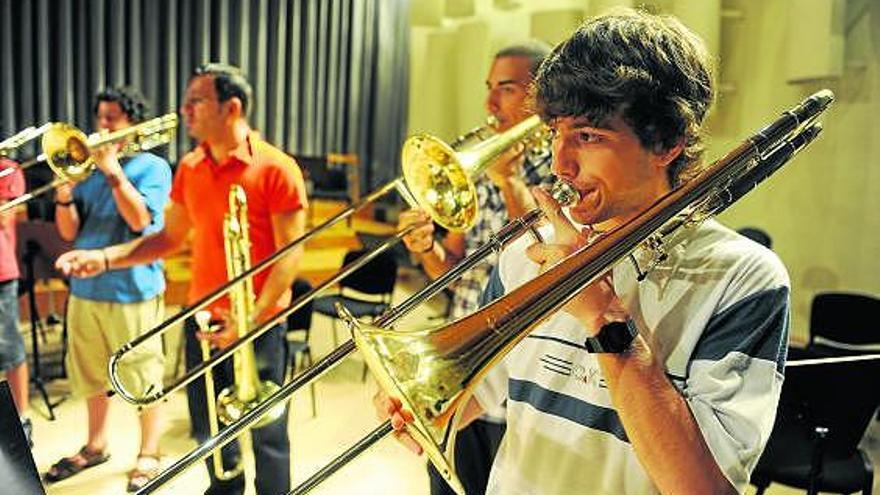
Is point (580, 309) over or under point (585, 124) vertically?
under

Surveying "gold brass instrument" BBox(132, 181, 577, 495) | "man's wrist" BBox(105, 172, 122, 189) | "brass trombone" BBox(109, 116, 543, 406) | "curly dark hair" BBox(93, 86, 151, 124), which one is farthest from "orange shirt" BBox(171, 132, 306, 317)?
"gold brass instrument" BBox(132, 181, 577, 495)

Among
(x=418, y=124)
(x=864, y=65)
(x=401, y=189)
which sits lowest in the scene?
(x=418, y=124)

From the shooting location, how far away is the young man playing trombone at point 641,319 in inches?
46.5

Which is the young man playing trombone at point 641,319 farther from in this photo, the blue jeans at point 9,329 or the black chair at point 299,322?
the black chair at point 299,322

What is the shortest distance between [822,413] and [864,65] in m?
3.31

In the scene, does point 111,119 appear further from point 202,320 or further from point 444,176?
point 444,176

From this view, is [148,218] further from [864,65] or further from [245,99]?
[864,65]

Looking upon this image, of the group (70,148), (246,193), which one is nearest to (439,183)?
(246,193)

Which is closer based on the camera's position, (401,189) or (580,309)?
(580,309)

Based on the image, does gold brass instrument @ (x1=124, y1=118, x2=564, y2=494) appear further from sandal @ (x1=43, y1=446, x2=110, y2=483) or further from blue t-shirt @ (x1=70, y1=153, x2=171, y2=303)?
sandal @ (x1=43, y1=446, x2=110, y2=483)

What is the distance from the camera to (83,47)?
8031 millimetres

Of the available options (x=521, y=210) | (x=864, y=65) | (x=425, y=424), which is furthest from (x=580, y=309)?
(x=864, y=65)

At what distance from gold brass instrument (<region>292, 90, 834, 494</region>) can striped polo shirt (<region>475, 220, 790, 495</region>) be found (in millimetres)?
64

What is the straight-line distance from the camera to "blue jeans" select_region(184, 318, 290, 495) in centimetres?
313
